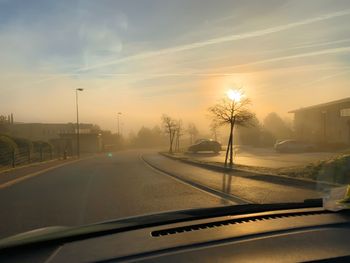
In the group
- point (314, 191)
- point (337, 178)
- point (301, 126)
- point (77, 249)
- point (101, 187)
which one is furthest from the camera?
point (301, 126)

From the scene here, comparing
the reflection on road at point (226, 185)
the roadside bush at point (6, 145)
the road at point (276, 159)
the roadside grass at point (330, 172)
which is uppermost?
the roadside bush at point (6, 145)

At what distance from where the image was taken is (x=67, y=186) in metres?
18.4

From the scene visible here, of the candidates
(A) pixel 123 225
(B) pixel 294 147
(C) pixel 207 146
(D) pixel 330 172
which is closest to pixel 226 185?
(D) pixel 330 172

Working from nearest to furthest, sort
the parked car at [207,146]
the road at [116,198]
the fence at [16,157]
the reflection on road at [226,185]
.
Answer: the road at [116,198]
the reflection on road at [226,185]
the fence at [16,157]
the parked car at [207,146]

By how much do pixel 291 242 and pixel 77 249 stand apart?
4.41ft

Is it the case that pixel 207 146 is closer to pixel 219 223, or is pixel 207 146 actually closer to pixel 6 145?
pixel 6 145

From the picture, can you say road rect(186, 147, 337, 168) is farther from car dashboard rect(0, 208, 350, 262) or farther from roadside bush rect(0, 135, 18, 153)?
car dashboard rect(0, 208, 350, 262)

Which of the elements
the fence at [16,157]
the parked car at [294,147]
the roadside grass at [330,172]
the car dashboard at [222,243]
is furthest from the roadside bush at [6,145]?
the car dashboard at [222,243]

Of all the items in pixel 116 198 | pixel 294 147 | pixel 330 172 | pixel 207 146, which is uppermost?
pixel 330 172

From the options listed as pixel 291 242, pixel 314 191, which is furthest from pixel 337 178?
pixel 291 242

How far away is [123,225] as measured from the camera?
395 cm

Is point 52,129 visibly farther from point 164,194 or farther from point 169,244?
point 169,244

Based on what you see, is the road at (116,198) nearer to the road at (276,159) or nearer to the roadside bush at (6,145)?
the road at (276,159)

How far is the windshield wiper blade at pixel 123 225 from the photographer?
360cm
